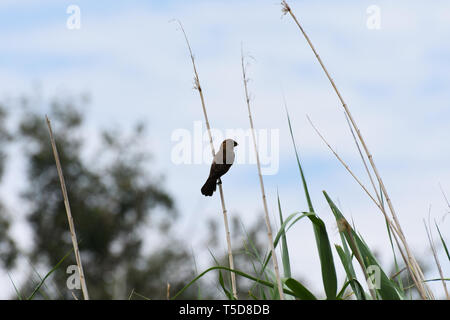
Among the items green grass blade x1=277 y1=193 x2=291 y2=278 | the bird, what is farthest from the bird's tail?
green grass blade x1=277 y1=193 x2=291 y2=278

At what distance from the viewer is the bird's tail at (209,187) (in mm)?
2299

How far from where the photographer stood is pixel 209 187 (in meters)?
2.33

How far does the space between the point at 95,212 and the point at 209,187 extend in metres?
25.2

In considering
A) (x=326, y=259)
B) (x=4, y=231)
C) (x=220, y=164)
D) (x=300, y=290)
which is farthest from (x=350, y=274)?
(x=4, y=231)

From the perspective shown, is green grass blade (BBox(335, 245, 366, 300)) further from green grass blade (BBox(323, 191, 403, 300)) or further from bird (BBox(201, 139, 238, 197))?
bird (BBox(201, 139, 238, 197))

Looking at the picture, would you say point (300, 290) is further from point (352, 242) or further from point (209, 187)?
point (209, 187)

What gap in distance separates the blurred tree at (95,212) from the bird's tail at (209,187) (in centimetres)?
2305

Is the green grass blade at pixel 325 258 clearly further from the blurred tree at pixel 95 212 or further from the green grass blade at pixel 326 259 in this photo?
the blurred tree at pixel 95 212

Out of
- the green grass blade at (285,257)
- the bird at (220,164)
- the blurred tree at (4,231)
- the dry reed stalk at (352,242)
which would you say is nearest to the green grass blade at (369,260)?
the dry reed stalk at (352,242)

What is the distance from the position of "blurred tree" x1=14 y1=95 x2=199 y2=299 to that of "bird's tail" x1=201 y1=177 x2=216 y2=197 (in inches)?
908

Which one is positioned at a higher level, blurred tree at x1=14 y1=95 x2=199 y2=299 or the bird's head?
the bird's head

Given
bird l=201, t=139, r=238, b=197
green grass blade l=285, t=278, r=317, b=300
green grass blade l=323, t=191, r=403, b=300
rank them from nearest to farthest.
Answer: green grass blade l=285, t=278, r=317, b=300, green grass blade l=323, t=191, r=403, b=300, bird l=201, t=139, r=238, b=197

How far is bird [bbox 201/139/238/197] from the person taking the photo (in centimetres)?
228
